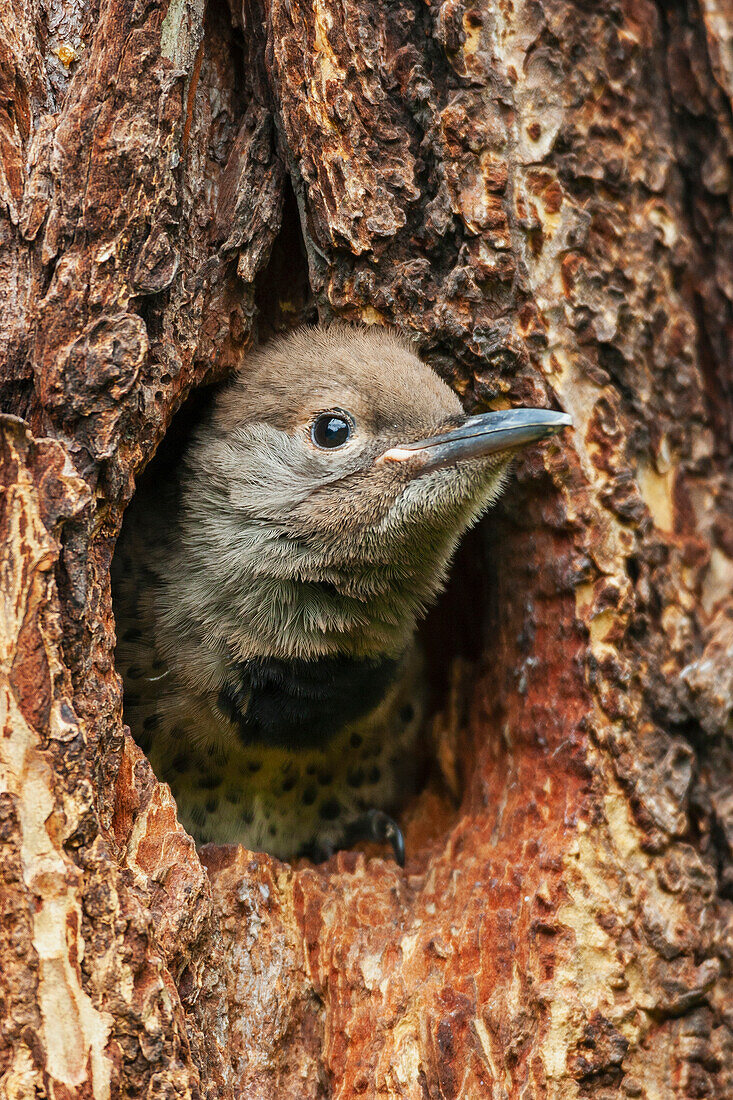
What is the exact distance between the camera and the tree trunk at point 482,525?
2795 mm

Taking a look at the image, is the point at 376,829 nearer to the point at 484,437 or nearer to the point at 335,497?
the point at 335,497

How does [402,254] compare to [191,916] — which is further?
[402,254]

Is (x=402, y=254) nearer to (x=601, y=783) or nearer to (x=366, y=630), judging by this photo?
(x=366, y=630)

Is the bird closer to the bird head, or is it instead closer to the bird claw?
the bird head

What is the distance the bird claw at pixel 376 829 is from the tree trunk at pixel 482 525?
0.15 metres

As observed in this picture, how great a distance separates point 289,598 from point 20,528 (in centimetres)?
115

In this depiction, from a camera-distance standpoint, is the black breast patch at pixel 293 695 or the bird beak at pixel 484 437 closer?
the bird beak at pixel 484 437

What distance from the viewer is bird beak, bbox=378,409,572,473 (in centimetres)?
328

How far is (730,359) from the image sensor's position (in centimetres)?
442

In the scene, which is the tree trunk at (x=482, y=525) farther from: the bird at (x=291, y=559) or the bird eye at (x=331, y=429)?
the bird eye at (x=331, y=429)

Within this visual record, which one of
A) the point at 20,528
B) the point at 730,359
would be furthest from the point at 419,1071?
the point at 730,359

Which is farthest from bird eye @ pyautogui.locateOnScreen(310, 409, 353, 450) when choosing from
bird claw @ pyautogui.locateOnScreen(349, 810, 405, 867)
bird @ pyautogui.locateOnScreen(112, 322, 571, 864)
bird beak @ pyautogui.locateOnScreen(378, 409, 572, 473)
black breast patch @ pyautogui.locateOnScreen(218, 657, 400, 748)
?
bird claw @ pyautogui.locateOnScreen(349, 810, 405, 867)

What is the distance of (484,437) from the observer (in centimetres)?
332

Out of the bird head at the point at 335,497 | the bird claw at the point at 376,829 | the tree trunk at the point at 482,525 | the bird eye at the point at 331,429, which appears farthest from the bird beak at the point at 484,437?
the bird claw at the point at 376,829
